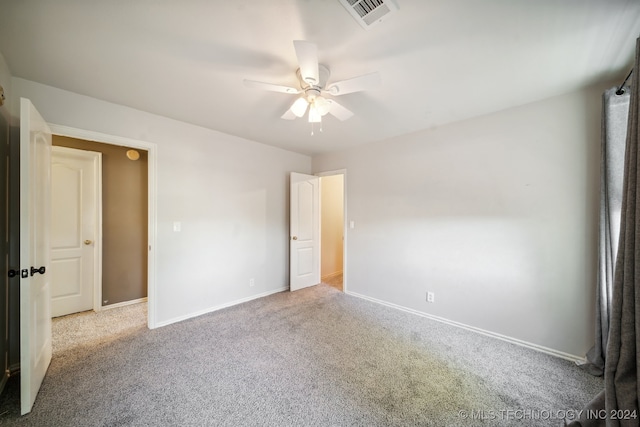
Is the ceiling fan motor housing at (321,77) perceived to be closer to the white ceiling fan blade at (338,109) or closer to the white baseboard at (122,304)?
the white ceiling fan blade at (338,109)

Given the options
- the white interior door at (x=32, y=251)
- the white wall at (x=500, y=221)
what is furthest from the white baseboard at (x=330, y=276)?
the white interior door at (x=32, y=251)

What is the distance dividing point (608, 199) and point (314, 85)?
2479mm

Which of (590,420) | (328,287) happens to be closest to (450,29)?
(590,420)

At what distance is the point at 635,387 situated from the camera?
3.21ft

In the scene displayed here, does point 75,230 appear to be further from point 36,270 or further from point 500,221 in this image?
point 500,221

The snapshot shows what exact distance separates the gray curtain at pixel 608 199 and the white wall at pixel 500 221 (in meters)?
0.20

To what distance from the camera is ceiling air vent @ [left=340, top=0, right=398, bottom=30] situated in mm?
1187

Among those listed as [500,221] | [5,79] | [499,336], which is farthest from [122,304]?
[500,221]

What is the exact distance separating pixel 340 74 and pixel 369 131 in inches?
53.9

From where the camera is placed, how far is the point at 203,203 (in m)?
3.00

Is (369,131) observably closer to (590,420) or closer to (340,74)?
(340,74)

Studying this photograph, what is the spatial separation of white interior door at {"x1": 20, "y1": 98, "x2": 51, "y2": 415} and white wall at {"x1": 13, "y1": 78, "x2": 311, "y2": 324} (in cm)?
51

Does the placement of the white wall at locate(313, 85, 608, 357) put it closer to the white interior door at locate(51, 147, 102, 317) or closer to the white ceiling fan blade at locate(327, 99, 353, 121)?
the white ceiling fan blade at locate(327, 99, 353, 121)

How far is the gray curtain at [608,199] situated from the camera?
1.75 meters
